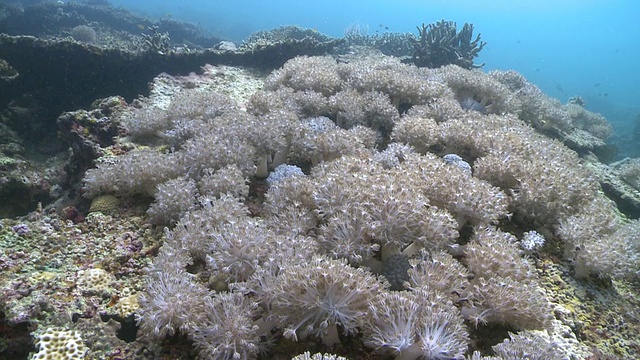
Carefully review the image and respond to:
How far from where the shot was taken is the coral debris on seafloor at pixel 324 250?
2809 millimetres

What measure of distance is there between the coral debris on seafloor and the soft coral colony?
2cm


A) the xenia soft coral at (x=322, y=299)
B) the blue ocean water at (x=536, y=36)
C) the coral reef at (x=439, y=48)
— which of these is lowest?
the xenia soft coral at (x=322, y=299)

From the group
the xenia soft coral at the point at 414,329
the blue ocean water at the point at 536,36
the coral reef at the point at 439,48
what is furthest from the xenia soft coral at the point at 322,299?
the blue ocean water at the point at 536,36

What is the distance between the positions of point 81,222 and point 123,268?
44.3 inches

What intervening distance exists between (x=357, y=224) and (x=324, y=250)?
0.41 meters

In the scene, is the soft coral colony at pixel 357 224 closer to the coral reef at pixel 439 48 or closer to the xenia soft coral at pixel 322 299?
the xenia soft coral at pixel 322 299

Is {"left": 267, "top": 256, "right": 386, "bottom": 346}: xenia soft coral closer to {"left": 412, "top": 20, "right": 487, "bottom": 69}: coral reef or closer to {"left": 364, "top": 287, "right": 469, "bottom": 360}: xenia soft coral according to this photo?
{"left": 364, "top": 287, "right": 469, "bottom": 360}: xenia soft coral

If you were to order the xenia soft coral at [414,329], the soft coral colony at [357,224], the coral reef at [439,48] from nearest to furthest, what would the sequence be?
1. the xenia soft coral at [414,329]
2. the soft coral colony at [357,224]
3. the coral reef at [439,48]

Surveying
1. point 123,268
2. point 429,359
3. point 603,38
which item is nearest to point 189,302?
point 123,268

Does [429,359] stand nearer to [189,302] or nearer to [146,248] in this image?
[189,302]

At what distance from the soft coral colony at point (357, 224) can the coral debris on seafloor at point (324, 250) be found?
0.07 ft

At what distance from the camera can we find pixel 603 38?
18875 centimetres

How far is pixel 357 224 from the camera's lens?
338 centimetres

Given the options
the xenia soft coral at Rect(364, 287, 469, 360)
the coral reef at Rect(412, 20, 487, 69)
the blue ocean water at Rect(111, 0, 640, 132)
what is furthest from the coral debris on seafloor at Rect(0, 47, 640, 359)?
the blue ocean water at Rect(111, 0, 640, 132)
